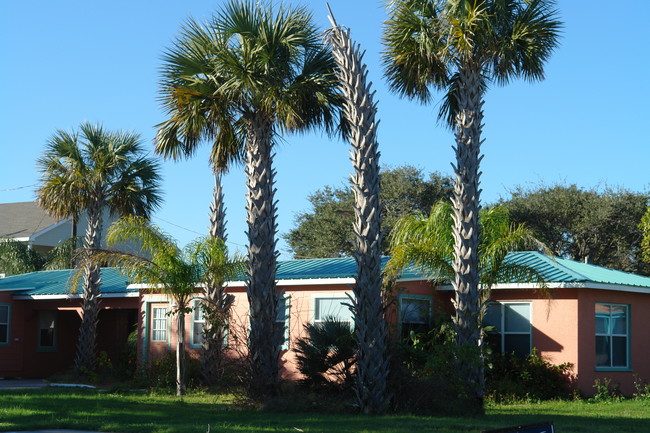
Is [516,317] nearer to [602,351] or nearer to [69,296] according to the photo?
[602,351]

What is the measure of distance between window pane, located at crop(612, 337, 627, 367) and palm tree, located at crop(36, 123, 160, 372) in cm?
1444

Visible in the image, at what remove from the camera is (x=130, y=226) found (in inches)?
763

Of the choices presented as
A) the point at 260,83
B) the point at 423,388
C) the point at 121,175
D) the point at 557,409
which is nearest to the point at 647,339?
the point at 557,409

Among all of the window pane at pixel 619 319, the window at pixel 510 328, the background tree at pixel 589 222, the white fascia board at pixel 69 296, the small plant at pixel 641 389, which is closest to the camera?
the small plant at pixel 641 389

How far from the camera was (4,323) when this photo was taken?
28172 millimetres

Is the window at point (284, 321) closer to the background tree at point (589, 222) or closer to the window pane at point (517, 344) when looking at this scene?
the window pane at point (517, 344)

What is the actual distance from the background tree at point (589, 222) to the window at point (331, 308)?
21.8m

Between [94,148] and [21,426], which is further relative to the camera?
[94,148]

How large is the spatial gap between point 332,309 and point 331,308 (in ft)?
0.13

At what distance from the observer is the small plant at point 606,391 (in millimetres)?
20177

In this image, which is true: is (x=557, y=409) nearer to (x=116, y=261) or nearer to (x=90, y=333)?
(x=116, y=261)

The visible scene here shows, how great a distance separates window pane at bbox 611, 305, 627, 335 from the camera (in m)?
22.0

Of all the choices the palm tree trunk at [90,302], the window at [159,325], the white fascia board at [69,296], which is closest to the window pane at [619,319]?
the window at [159,325]

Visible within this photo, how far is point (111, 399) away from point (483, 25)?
1107cm
